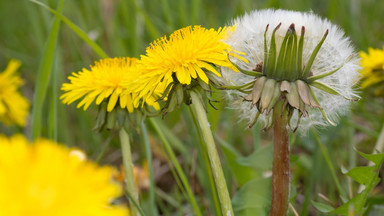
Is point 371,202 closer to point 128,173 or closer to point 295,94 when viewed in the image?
point 295,94

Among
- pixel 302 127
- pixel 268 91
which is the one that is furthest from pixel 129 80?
pixel 302 127

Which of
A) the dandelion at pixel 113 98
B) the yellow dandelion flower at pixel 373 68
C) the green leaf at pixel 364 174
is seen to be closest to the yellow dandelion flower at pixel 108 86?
the dandelion at pixel 113 98

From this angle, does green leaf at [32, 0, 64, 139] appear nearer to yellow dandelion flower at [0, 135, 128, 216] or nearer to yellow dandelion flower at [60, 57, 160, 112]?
yellow dandelion flower at [60, 57, 160, 112]

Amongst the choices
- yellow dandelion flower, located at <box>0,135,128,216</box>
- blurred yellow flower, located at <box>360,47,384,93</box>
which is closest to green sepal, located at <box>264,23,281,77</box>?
yellow dandelion flower, located at <box>0,135,128,216</box>

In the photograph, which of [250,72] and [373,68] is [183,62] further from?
[373,68]

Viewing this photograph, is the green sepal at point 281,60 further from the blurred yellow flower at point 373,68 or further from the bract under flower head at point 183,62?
the blurred yellow flower at point 373,68

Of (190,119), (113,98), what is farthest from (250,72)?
(190,119)
